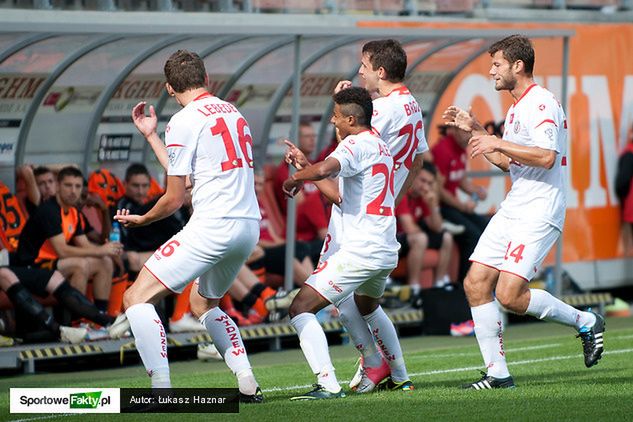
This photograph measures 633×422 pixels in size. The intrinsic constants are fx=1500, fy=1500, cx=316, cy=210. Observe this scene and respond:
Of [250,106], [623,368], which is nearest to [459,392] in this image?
[623,368]

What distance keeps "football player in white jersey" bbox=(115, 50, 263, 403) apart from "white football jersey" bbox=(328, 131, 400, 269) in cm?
63

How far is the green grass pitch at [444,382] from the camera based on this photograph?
26.2 ft

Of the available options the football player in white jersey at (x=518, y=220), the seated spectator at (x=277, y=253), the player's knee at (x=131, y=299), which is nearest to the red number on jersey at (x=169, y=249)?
the player's knee at (x=131, y=299)

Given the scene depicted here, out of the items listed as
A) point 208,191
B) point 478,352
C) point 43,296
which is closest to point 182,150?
point 208,191

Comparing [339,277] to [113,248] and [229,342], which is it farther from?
[113,248]

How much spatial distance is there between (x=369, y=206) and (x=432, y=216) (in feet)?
22.4

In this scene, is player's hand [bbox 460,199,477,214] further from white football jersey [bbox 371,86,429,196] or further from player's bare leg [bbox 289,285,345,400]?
player's bare leg [bbox 289,285,345,400]

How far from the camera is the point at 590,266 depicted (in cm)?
1777

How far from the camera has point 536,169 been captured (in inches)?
353

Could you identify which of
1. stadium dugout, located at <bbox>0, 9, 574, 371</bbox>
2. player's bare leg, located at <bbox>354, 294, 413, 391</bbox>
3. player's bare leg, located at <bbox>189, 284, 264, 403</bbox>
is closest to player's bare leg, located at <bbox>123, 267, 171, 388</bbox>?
player's bare leg, located at <bbox>189, 284, 264, 403</bbox>

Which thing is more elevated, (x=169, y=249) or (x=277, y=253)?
(x=169, y=249)

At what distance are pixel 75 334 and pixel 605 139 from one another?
26.6 ft

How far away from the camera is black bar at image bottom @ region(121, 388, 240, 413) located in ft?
26.9

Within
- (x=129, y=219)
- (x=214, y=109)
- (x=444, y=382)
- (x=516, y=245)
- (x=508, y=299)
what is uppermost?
(x=214, y=109)
